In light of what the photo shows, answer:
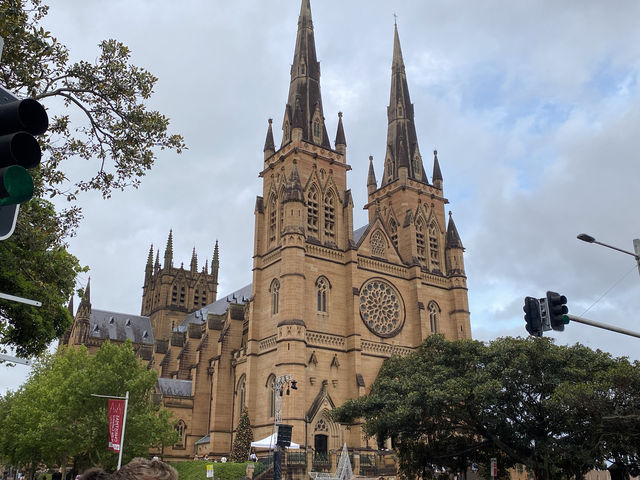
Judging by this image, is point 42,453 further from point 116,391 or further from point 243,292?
point 243,292

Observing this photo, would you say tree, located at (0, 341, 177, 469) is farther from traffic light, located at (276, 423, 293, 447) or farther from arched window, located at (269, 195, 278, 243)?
arched window, located at (269, 195, 278, 243)

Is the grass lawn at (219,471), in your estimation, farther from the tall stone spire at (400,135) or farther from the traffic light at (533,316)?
the tall stone spire at (400,135)

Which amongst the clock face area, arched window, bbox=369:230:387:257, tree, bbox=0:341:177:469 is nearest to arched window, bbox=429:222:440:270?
arched window, bbox=369:230:387:257

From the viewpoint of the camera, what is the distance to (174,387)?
56.6 meters

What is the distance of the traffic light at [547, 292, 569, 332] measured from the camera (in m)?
14.4

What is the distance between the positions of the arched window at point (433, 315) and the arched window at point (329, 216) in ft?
36.5

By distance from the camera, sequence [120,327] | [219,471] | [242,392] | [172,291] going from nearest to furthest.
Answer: [219,471], [242,392], [120,327], [172,291]

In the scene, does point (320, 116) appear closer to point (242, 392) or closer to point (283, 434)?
point (242, 392)

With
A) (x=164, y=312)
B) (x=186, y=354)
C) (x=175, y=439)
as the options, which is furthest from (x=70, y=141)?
(x=164, y=312)

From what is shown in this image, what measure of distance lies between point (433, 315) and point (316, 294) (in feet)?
40.8

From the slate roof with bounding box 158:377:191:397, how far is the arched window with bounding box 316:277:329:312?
55.0 feet

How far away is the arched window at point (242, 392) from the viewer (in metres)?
48.8

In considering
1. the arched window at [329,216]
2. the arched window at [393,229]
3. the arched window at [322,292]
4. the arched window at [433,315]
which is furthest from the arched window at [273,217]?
the arched window at [433,315]

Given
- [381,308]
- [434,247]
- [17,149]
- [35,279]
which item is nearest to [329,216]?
[381,308]
